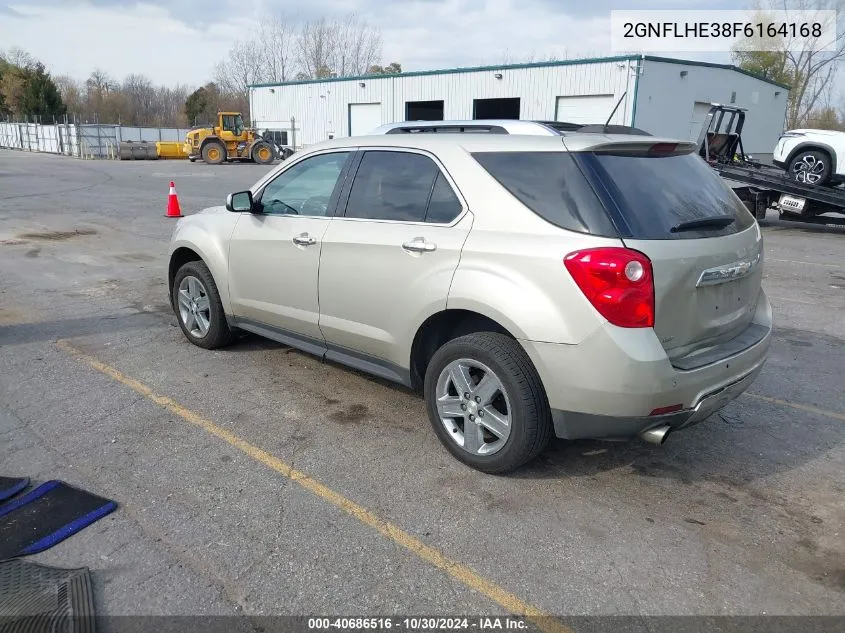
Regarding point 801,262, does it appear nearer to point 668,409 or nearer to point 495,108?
point 668,409

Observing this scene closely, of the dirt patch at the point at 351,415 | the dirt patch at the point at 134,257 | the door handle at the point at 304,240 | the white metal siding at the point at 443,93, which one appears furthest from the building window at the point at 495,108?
the dirt patch at the point at 351,415

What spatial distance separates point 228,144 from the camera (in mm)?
35938

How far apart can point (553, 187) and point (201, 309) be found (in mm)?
3361

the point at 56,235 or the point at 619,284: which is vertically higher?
the point at 619,284

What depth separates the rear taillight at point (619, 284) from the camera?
303 cm

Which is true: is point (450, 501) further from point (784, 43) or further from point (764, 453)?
point (784, 43)

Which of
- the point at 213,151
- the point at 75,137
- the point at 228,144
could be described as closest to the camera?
the point at 213,151

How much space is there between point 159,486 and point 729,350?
10.0 feet

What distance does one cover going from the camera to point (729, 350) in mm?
3492

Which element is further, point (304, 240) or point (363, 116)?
point (363, 116)

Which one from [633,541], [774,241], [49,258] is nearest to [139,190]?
[49,258]

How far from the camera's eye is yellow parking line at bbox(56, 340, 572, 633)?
8.67 ft

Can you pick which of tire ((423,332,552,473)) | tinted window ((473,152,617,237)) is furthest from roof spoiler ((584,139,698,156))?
tire ((423,332,552,473))

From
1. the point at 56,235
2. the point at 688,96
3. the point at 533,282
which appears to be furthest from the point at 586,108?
the point at 533,282
